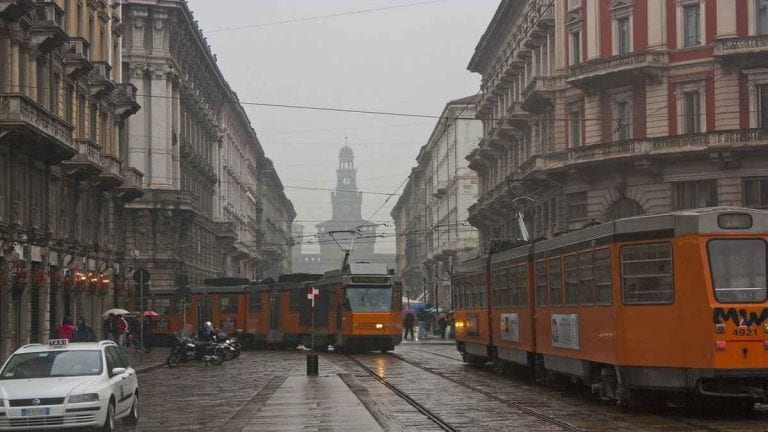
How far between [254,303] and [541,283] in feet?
106

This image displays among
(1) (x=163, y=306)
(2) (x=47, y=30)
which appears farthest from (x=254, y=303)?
(2) (x=47, y=30)

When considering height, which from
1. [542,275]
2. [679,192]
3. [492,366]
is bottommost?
[492,366]

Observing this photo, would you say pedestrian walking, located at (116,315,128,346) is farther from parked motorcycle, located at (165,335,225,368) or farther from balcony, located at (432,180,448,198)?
balcony, located at (432,180,448,198)

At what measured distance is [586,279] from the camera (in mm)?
20188

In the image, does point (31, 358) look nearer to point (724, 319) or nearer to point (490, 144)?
point (724, 319)

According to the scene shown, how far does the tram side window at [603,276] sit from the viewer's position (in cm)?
1886

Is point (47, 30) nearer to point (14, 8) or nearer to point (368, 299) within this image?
point (14, 8)

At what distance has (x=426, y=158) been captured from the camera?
129 m

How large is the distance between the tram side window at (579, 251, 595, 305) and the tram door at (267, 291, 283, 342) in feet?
108

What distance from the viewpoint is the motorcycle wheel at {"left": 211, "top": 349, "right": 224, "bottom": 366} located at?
40.2 m

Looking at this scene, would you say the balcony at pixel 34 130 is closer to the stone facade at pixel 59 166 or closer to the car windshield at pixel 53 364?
the stone facade at pixel 59 166

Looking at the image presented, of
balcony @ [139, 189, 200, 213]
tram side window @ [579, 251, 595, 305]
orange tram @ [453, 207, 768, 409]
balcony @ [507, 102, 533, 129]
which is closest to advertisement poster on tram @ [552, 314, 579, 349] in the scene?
orange tram @ [453, 207, 768, 409]

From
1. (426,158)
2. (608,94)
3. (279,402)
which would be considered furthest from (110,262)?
(426,158)

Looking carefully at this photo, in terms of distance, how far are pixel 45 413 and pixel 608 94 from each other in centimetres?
3900
